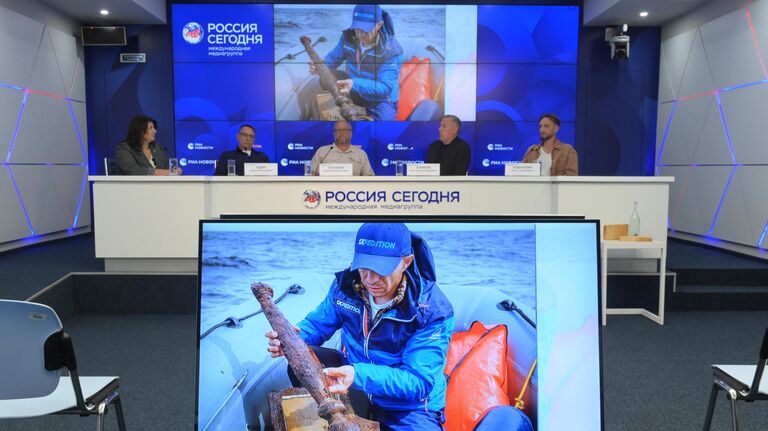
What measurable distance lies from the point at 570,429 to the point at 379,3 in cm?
713

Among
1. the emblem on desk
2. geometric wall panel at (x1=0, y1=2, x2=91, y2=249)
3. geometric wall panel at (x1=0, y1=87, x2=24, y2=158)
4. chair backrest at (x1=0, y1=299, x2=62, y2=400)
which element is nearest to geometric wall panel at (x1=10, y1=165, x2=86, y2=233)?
geometric wall panel at (x1=0, y1=2, x2=91, y2=249)

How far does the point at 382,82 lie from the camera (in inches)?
287

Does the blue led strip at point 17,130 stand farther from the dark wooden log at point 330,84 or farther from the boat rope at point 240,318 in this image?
the boat rope at point 240,318

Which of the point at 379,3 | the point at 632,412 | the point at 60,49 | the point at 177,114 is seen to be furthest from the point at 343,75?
the point at 632,412

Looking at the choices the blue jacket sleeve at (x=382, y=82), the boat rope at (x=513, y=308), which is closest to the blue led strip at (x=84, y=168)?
the blue jacket sleeve at (x=382, y=82)

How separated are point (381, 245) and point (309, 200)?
3622 mm

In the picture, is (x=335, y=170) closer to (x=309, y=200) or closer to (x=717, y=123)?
(x=309, y=200)

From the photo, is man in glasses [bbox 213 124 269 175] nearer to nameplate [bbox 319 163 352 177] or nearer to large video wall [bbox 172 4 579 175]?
nameplate [bbox 319 163 352 177]

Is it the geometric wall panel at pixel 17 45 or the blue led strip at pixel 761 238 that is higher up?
the geometric wall panel at pixel 17 45

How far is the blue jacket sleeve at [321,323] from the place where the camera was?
3.07 feet

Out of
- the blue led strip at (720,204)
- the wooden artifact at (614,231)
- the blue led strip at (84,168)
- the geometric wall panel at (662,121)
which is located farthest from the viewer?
the geometric wall panel at (662,121)

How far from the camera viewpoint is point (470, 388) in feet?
3.05

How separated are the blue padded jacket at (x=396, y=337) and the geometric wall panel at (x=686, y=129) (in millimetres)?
6642

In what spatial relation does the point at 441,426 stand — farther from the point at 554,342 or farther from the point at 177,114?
the point at 177,114
